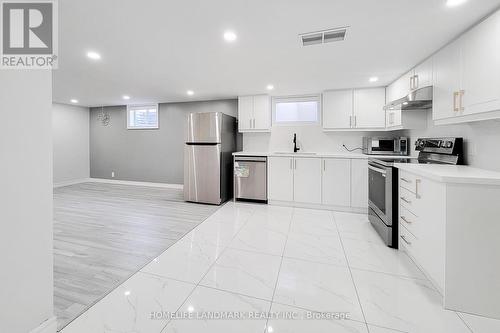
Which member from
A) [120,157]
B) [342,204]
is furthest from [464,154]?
[120,157]

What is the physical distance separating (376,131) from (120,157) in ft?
21.6

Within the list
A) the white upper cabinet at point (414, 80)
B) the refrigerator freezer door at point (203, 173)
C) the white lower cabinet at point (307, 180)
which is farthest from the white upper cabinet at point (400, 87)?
the refrigerator freezer door at point (203, 173)

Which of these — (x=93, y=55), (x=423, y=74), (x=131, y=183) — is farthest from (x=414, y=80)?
(x=131, y=183)

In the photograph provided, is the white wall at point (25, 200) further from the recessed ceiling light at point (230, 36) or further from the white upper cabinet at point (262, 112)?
the white upper cabinet at point (262, 112)

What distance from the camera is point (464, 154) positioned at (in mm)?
2279

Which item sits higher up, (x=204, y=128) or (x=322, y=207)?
(x=204, y=128)

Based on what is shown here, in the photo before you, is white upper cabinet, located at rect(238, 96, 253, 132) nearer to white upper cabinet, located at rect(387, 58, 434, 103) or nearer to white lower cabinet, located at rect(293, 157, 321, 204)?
white lower cabinet, located at rect(293, 157, 321, 204)

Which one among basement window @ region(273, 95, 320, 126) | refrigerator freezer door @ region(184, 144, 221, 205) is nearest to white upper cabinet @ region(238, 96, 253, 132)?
basement window @ region(273, 95, 320, 126)

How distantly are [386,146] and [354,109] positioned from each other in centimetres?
87

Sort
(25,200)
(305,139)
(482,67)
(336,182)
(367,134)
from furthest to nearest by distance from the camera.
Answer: (305,139) < (367,134) < (336,182) < (482,67) < (25,200)

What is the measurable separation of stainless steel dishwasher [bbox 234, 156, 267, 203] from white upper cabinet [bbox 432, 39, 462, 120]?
2.67m

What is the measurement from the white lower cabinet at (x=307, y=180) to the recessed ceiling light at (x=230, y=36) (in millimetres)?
2442

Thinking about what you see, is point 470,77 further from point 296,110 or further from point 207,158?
point 207,158

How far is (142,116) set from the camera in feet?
19.8
